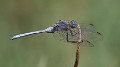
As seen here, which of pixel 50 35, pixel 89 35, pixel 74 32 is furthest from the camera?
pixel 50 35

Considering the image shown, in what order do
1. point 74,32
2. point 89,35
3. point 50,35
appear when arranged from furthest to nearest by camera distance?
point 50,35 < point 89,35 < point 74,32

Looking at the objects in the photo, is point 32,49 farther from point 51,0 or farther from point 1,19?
point 51,0

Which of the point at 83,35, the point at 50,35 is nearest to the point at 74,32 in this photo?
the point at 83,35

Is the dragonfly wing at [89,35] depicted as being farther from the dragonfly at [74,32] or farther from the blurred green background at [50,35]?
the blurred green background at [50,35]

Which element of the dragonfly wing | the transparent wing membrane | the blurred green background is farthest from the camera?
the blurred green background

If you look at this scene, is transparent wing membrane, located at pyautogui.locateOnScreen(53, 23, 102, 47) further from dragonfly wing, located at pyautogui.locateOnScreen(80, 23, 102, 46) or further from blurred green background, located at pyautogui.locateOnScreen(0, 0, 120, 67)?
blurred green background, located at pyautogui.locateOnScreen(0, 0, 120, 67)

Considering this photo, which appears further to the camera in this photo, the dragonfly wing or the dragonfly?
the dragonfly wing

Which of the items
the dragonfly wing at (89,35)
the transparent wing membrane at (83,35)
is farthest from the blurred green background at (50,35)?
the dragonfly wing at (89,35)

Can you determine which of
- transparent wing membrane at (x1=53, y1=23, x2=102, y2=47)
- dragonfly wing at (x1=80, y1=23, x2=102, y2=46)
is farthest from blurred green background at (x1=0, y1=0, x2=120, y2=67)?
dragonfly wing at (x1=80, y1=23, x2=102, y2=46)

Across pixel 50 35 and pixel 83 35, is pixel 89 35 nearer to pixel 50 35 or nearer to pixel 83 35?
pixel 83 35
